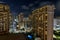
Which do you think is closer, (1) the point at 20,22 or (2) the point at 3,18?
(2) the point at 3,18

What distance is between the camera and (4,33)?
14.1 feet

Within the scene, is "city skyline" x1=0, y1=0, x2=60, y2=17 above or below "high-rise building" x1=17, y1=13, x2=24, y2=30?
above

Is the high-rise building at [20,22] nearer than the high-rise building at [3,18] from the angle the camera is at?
No

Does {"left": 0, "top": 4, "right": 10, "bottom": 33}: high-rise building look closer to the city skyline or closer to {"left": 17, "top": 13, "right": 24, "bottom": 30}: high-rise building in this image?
{"left": 17, "top": 13, "right": 24, "bottom": 30}: high-rise building

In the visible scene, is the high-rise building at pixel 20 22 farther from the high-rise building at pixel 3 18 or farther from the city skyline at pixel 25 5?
the high-rise building at pixel 3 18

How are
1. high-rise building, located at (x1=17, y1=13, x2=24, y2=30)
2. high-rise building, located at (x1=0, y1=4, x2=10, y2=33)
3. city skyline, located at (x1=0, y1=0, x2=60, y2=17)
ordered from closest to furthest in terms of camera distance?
high-rise building, located at (x1=0, y1=4, x2=10, y2=33) < high-rise building, located at (x1=17, y1=13, x2=24, y2=30) < city skyline, located at (x1=0, y1=0, x2=60, y2=17)

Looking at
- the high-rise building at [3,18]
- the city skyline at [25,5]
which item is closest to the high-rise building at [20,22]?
the city skyline at [25,5]

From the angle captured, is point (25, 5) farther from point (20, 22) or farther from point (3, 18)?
point (3, 18)

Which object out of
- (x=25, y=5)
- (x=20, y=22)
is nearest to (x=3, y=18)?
(x=20, y=22)

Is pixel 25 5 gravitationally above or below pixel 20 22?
above

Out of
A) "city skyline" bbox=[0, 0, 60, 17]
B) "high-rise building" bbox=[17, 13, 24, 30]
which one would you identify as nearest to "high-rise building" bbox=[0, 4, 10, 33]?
"high-rise building" bbox=[17, 13, 24, 30]

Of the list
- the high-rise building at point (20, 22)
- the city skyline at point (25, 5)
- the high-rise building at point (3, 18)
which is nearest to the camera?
the high-rise building at point (3, 18)

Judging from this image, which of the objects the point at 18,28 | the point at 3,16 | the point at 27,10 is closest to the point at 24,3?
the point at 27,10

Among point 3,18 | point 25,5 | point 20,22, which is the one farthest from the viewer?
point 25,5
